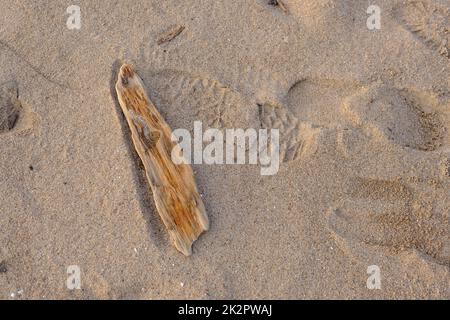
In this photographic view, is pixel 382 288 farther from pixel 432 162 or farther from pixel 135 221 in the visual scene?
pixel 135 221

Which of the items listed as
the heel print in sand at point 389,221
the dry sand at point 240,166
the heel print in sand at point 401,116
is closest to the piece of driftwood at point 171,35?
the dry sand at point 240,166

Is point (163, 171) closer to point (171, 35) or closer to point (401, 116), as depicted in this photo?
point (171, 35)

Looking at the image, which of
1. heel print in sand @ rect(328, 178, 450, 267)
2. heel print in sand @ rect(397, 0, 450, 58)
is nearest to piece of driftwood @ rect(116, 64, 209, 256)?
heel print in sand @ rect(328, 178, 450, 267)

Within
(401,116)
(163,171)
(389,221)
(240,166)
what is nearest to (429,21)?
A: (401,116)

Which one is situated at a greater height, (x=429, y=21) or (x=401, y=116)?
(x=429, y=21)

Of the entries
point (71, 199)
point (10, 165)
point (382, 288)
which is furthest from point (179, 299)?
point (10, 165)

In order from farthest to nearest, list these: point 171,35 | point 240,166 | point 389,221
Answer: point 171,35
point 240,166
point 389,221
